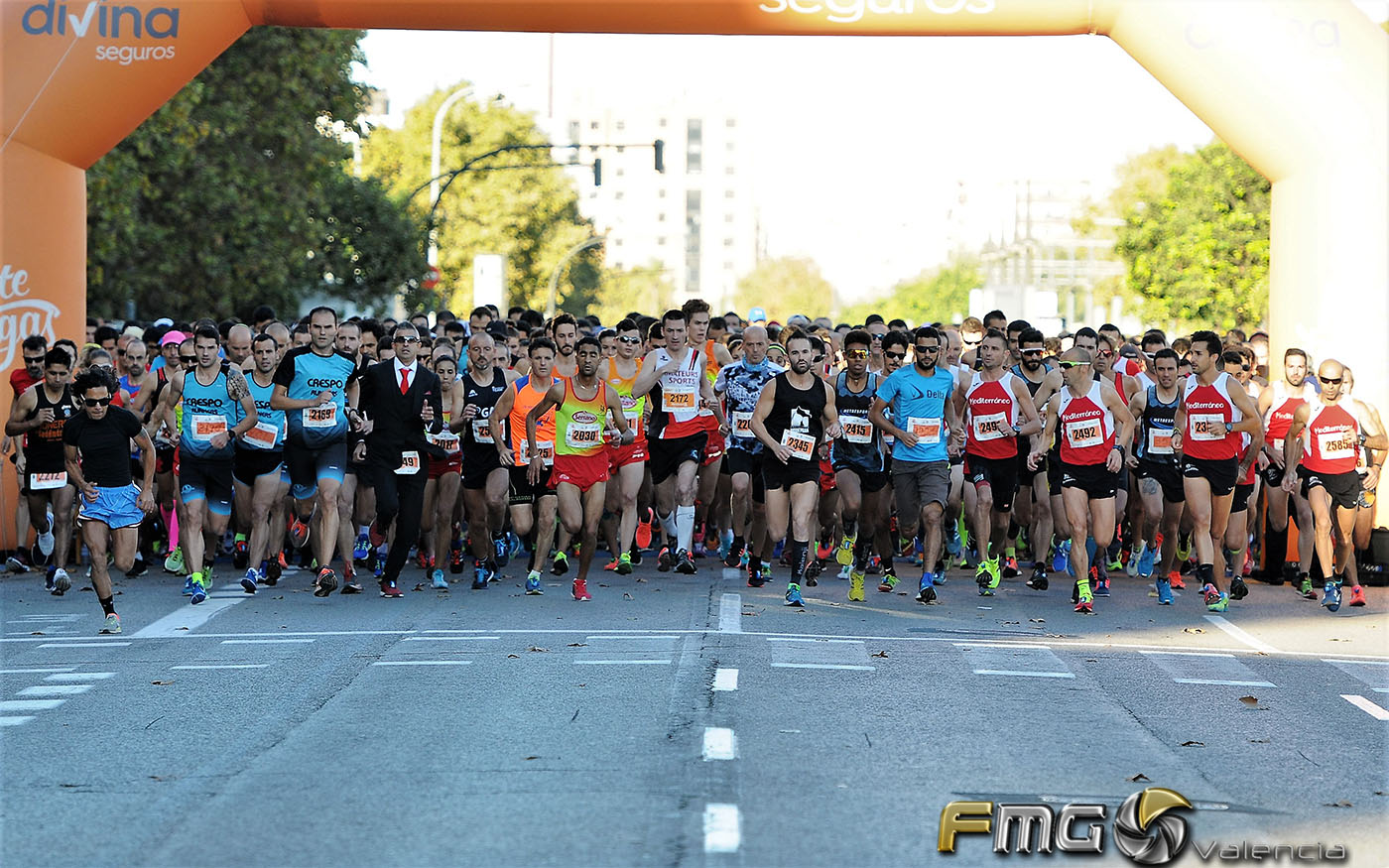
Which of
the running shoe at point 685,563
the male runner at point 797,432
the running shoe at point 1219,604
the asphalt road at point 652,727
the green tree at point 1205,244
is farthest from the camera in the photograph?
the green tree at point 1205,244

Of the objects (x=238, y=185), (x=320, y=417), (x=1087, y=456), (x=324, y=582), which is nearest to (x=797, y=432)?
(x=1087, y=456)

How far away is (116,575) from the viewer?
15.9 m

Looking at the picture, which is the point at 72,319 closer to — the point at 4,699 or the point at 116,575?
the point at 116,575

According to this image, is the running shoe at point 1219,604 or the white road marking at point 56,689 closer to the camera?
the white road marking at point 56,689

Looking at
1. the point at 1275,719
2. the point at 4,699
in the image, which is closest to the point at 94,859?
the point at 4,699

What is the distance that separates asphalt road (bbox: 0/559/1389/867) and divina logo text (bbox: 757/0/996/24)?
19.1ft

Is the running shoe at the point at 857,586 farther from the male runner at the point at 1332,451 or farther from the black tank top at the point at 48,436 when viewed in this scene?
the black tank top at the point at 48,436

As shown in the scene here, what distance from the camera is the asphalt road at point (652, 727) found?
6.39 metres

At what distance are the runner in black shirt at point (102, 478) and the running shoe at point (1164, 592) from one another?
7.79m

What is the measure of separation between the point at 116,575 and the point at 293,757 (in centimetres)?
882

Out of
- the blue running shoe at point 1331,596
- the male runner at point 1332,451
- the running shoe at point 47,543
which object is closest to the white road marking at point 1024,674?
the blue running shoe at point 1331,596

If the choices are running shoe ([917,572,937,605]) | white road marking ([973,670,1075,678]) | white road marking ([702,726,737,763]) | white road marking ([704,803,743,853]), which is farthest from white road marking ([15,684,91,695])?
running shoe ([917,572,937,605])

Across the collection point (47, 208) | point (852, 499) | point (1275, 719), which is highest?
point (47, 208)

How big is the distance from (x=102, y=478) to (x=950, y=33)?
8.79m
